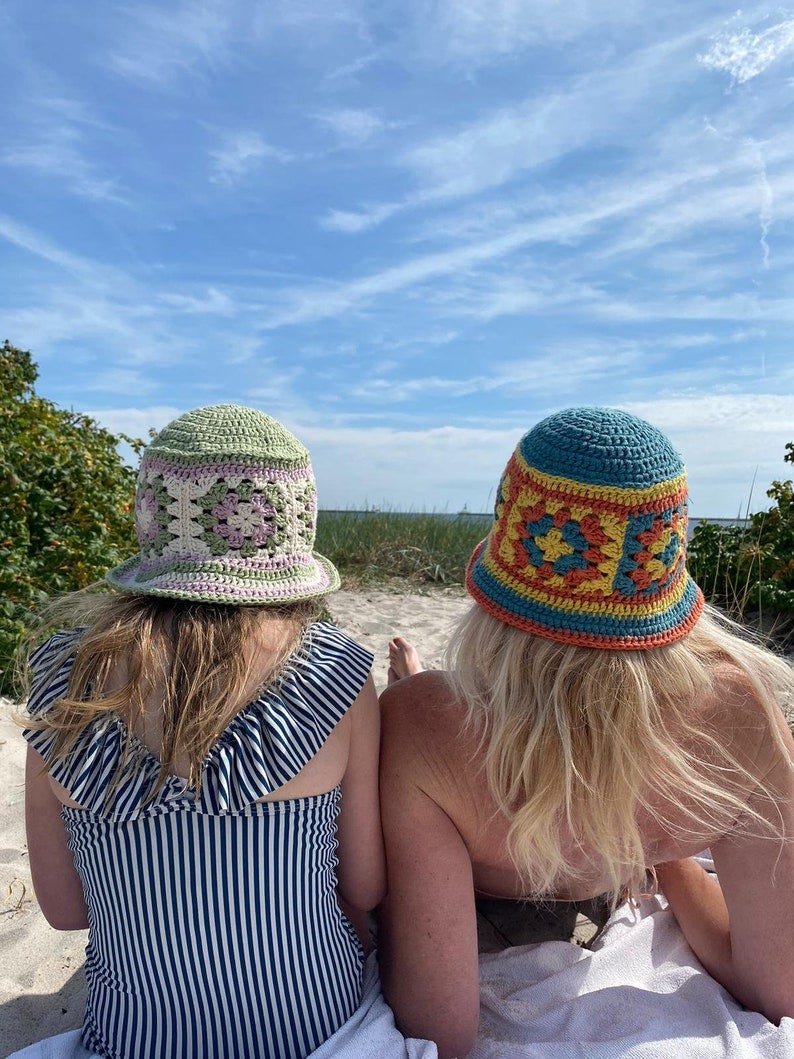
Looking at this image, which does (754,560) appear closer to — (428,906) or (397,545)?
(397,545)

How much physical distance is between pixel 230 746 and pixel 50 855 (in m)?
0.61

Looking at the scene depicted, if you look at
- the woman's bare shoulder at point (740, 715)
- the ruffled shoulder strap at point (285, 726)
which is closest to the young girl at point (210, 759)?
the ruffled shoulder strap at point (285, 726)

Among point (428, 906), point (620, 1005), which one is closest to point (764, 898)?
point (620, 1005)

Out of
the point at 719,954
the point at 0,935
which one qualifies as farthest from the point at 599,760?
the point at 0,935

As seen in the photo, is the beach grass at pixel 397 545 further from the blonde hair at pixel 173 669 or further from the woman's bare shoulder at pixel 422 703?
the blonde hair at pixel 173 669

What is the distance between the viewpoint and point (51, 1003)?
6.68ft

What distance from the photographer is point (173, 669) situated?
1.40 m

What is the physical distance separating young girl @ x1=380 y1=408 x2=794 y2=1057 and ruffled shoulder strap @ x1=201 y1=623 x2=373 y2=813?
20 centimetres

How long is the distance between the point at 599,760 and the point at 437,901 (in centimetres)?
45

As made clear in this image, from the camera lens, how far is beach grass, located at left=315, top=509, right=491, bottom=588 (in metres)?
8.94

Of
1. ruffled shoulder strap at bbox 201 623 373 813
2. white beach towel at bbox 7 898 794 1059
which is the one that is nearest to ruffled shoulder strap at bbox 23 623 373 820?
ruffled shoulder strap at bbox 201 623 373 813

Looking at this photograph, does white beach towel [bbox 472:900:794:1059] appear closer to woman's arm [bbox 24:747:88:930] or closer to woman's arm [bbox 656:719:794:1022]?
woman's arm [bbox 656:719:794:1022]

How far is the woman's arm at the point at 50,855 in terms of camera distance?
5.25ft

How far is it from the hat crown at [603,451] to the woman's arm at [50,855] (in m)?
1.13
